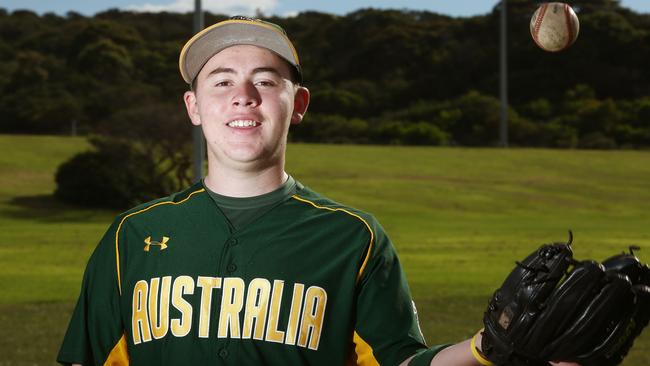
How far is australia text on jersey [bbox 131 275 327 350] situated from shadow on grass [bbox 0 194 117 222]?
2884cm

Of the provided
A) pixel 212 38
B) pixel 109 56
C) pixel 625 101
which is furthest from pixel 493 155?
pixel 212 38

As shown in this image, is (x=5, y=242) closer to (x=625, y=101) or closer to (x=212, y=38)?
(x=212, y=38)

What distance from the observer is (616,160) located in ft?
167

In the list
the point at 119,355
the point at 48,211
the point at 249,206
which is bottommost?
the point at 48,211

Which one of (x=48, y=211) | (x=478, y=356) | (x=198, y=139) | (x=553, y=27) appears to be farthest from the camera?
(x=48, y=211)

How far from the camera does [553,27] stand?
6719mm

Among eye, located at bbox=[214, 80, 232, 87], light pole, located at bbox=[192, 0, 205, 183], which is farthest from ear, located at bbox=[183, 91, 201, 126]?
light pole, located at bbox=[192, 0, 205, 183]

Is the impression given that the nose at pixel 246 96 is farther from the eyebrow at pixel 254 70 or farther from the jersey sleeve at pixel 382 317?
the jersey sleeve at pixel 382 317

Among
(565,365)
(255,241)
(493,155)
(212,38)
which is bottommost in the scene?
(493,155)

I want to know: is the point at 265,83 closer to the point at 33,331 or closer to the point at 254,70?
the point at 254,70

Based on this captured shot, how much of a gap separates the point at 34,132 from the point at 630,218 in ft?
130

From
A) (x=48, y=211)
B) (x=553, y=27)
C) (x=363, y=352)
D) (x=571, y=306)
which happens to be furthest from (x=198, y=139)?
(x=48, y=211)

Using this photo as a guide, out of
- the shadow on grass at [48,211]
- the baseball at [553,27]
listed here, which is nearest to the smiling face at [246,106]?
the baseball at [553,27]

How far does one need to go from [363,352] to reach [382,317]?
5.2 inches
